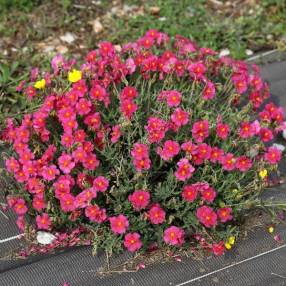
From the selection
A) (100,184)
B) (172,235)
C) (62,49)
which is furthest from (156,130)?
(62,49)

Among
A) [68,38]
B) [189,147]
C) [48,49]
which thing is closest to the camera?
[189,147]

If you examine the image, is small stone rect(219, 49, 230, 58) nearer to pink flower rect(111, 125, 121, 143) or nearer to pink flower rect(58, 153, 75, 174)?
pink flower rect(111, 125, 121, 143)

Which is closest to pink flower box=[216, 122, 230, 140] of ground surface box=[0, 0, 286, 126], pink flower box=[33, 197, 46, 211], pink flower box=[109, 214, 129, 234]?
pink flower box=[109, 214, 129, 234]

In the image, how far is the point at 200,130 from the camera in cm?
254

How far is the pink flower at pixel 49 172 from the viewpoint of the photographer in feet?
7.93

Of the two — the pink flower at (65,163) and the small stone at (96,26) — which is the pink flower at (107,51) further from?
the small stone at (96,26)

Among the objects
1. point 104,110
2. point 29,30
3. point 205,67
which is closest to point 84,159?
point 104,110

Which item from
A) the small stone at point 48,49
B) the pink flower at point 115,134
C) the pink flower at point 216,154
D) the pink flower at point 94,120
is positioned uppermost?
the pink flower at point 94,120

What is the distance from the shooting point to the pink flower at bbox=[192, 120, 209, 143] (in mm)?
2533

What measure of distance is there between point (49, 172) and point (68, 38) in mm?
1614

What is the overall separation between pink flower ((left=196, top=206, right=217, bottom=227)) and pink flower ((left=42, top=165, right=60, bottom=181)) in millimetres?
591

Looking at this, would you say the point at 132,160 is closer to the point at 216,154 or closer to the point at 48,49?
the point at 216,154

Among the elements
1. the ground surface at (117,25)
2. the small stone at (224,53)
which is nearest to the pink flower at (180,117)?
the ground surface at (117,25)

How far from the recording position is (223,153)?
256 centimetres
